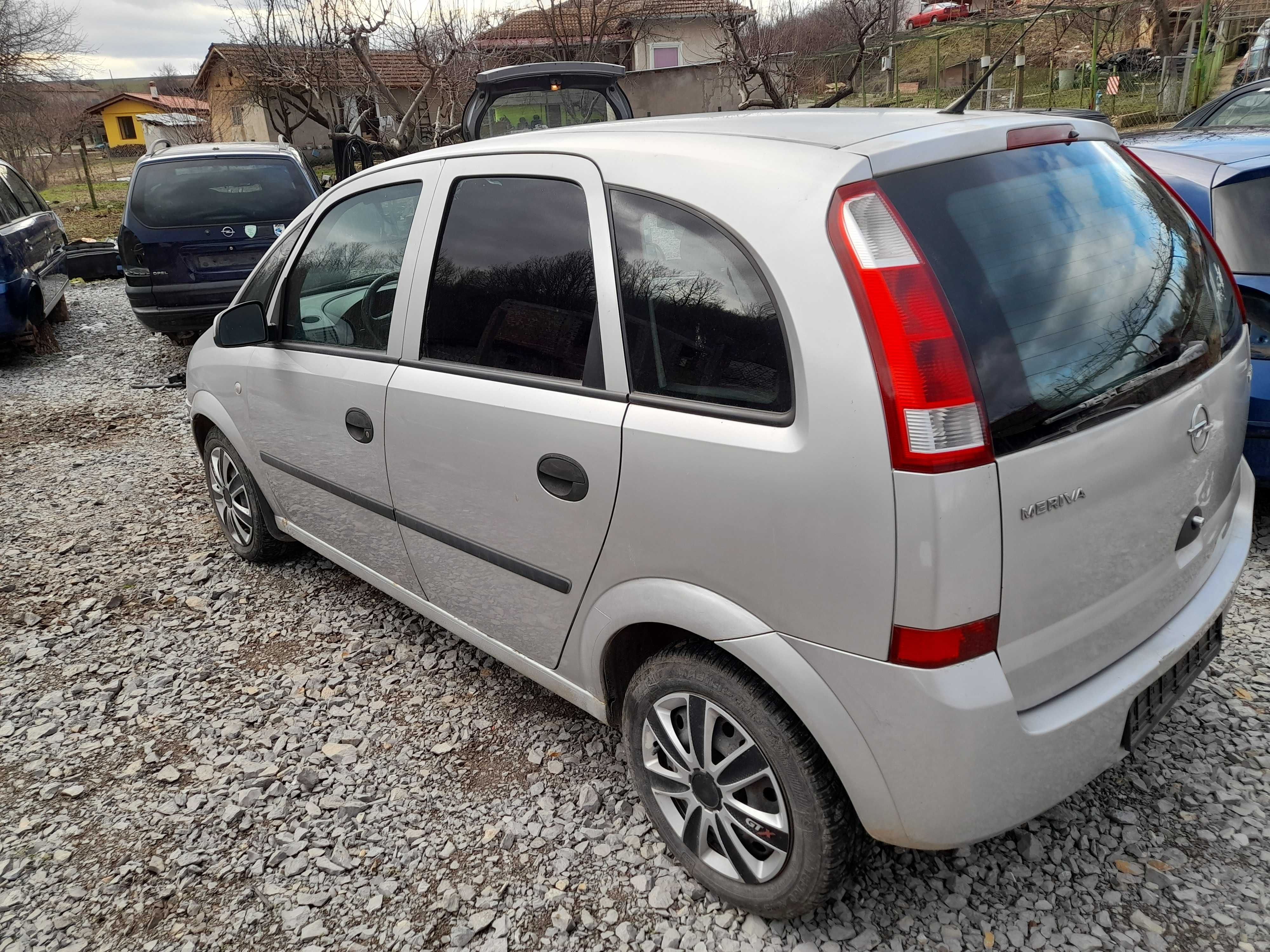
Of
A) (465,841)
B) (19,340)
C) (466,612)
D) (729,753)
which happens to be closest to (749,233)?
(729,753)

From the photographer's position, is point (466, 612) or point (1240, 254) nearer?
point (466, 612)

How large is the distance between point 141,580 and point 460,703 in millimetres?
2129

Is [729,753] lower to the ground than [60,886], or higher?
higher

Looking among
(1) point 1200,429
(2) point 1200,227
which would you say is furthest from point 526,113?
(1) point 1200,429

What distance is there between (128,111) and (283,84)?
48.1 m

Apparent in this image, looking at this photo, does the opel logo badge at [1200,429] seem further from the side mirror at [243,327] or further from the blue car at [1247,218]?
the side mirror at [243,327]

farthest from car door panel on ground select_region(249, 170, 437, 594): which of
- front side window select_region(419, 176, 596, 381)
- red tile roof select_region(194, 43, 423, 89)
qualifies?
red tile roof select_region(194, 43, 423, 89)

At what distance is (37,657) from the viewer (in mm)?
3697

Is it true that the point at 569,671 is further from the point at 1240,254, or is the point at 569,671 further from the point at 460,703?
the point at 1240,254

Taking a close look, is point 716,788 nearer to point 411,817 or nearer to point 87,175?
point 411,817

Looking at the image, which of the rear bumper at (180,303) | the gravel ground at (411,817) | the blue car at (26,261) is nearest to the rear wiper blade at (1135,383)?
the gravel ground at (411,817)

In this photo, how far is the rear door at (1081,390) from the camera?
1.68m

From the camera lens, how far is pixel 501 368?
2.48 metres

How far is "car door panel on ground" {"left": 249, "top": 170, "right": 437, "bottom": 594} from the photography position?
2922 mm
